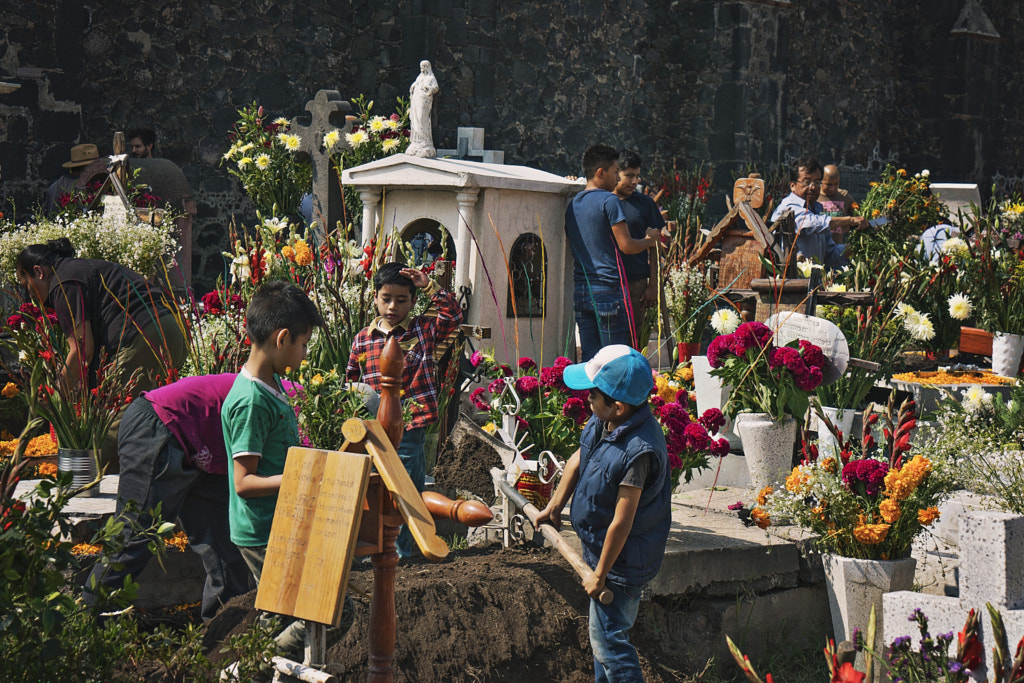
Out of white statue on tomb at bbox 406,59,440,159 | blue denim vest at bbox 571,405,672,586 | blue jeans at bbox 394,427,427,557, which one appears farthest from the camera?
white statue on tomb at bbox 406,59,440,159

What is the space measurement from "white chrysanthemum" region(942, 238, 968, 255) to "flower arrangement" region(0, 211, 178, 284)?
5.53 metres

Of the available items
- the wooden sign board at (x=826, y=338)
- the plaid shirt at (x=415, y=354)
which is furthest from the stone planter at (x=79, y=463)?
the wooden sign board at (x=826, y=338)

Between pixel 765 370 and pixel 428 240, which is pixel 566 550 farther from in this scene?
pixel 428 240

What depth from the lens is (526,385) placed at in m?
4.94

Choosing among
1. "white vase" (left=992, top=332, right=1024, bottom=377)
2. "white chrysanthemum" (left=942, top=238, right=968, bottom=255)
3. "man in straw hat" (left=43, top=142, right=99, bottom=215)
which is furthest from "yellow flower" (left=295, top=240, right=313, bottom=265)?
"white chrysanthemum" (left=942, top=238, right=968, bottom=255)

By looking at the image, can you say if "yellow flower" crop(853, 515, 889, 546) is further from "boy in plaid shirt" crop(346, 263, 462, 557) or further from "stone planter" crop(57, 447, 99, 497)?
"stone planter" crop(57, 447, 99, 497)

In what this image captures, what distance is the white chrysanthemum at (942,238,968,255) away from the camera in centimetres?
816

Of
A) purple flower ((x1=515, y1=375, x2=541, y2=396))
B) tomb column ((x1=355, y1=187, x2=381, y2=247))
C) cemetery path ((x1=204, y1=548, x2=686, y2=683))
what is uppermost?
tomb column ((x1=355, y1=187, x2=381, y2=247))

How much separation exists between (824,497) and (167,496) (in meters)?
2.61

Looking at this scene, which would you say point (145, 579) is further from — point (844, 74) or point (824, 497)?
point (844, 74)

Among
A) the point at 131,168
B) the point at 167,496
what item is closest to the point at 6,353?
the point at 131,168

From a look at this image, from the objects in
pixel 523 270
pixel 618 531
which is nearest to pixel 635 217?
pixel 523 270

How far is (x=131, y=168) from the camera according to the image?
9.27 meters

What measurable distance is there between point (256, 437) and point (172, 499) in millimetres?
993
